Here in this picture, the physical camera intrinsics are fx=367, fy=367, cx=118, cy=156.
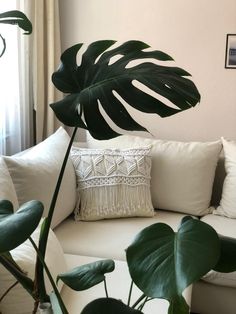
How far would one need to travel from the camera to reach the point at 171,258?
523mm

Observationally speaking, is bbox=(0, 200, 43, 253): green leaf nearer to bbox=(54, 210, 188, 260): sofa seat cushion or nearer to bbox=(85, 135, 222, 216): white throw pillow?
bbox=(54, 210, 188, 260): sofa seat cushion

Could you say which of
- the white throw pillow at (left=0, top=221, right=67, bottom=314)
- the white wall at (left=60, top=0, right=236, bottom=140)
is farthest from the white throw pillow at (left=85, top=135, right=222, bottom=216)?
the white throw pillow at (left=0, top=221, right=67, bottom=314)

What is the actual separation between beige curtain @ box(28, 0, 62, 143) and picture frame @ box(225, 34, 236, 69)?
117 cm

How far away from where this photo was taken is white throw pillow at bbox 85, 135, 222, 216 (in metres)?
2.22

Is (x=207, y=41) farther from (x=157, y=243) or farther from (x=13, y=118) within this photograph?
(x=157, y=243)

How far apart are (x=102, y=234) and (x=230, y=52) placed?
4.86ft

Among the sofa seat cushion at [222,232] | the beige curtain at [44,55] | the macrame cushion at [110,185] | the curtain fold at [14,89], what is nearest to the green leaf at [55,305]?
the sofa seat cushion at [222,232]

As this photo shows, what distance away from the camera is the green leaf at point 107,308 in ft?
2.02

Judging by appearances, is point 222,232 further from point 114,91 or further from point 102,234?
point 114,91

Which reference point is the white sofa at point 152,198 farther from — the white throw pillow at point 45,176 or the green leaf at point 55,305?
the green leaf at point 55,305

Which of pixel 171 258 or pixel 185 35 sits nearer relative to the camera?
pixel 171 258

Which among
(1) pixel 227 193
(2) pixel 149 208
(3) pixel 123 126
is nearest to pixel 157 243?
(3) pixel 123 126

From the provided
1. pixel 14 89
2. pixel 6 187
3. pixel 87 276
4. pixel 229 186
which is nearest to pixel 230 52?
pixel 229 186

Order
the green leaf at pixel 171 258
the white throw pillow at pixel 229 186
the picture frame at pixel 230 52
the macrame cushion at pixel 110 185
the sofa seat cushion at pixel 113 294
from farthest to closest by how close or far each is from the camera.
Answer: the picture frame at pixel 230 52 < the white throw pillow at pixel 229 186 < the macrame cushion at pixel 110 185 < the sofa seat cushion at pixel 113 294 < the green leaf at pixel 171 258
